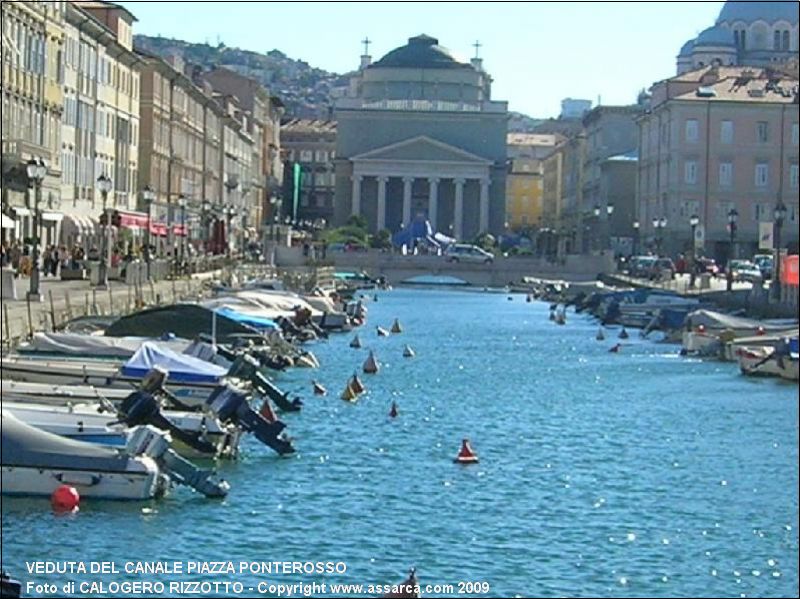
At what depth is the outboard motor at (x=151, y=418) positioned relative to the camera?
103 ft

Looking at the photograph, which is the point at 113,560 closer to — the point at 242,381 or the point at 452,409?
the point at 242,381

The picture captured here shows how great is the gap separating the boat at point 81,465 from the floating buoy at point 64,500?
127 millimetres

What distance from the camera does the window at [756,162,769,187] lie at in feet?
447

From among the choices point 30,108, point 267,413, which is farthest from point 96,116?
A: point 267,413

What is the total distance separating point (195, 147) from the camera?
14738cm

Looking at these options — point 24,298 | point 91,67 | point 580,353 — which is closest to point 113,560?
point 24,298

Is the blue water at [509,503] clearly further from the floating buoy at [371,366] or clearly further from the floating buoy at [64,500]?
the floating buoy at [371,366]

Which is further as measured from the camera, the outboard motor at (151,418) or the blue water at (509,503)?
the outboard motor at (151,418)

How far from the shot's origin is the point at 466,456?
37094mm

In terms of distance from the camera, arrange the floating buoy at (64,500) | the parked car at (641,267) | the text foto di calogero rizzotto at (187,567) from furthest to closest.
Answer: the parked car at (641,267) → the floating buoy at (64,500) → the text foto di calogero rizzotto at (187,567)

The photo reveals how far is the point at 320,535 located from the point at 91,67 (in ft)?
246

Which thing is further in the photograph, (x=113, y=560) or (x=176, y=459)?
(x=176, y=459)

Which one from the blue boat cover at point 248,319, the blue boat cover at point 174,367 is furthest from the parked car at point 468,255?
the blue boat cover at point 174,367

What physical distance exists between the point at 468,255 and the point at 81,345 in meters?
107
